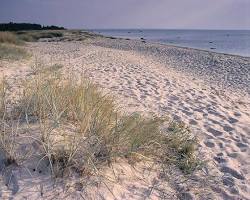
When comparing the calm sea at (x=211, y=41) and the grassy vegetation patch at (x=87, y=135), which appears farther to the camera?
the calm sea at (x=211, y=41)

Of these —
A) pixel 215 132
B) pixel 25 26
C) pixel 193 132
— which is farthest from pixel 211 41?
pixel 193 132

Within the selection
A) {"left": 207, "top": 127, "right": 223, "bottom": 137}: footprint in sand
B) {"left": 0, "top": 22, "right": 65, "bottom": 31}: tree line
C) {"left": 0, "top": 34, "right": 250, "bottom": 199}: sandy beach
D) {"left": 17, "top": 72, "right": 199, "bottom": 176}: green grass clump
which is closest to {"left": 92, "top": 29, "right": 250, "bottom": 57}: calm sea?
{"left": 0, "top": 22, "right": 65, "bottom": 31}: tree line

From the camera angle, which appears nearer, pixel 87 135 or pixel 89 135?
pixel 89 135

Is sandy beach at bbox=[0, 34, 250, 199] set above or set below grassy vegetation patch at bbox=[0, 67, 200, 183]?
below

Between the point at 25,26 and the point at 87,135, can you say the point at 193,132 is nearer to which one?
the point at 87,135

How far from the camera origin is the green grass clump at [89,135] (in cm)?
318

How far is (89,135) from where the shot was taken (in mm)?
3398

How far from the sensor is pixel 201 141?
15.6 ft

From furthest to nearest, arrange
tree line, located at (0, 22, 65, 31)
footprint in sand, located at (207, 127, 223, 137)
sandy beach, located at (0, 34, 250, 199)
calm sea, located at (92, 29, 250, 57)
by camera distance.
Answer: tree line, located at (0, 22, 65, 31) → calm sea, located at (92, 29, 250, 57) → footprint in sand, located at (207, 127, 223, 137) → sandy beach, located at (0, 34, 250, 199)

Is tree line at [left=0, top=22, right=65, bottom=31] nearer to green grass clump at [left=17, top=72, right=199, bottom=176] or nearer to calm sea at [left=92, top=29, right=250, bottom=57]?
calm sea at [left=92, top=29, right=250, bottom=57]

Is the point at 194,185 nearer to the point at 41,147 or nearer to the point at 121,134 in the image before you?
the point at 121,134

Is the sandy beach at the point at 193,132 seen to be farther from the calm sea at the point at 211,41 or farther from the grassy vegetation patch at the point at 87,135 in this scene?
the calm sea at the point at 211,41

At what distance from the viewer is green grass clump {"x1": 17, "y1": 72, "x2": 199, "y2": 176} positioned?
3176 millimetres

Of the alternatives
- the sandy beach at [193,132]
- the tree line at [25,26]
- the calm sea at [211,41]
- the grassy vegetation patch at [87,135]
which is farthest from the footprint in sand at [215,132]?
the tree line at [25,26]
